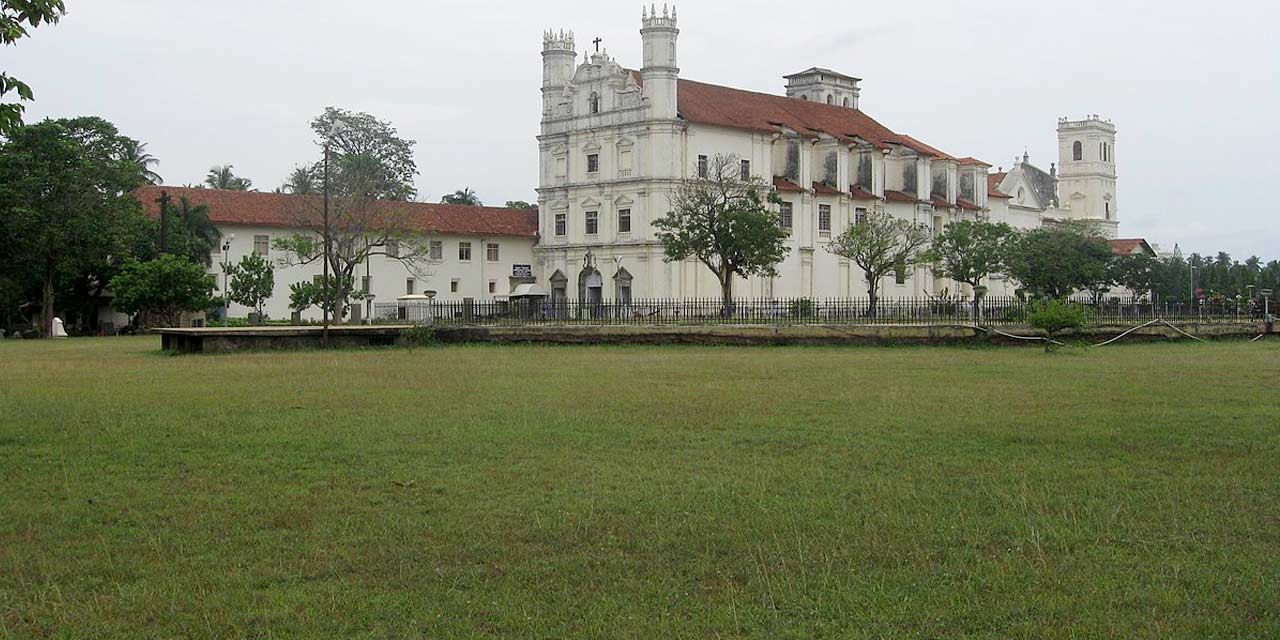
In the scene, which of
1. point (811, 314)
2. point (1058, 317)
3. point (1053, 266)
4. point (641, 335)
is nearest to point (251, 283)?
point (641, 335)

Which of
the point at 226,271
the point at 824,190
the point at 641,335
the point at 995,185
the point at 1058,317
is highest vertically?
the point at 995,185

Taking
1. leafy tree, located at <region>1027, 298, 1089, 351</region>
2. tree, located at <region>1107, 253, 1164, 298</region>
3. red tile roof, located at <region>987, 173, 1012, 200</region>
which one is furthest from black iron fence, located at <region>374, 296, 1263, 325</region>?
red tile roof, located at <region>987, 173, 1012, 200</region>

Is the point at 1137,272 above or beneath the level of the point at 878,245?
beneath

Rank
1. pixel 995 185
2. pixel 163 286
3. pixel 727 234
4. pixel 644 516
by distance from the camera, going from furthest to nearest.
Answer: pixel 995 185 < pixel 727 234 < pixel 163 286 < pixel 644 516

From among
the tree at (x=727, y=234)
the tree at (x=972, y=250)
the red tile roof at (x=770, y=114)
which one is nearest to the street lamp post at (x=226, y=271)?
the tree at (x=727, y=234)

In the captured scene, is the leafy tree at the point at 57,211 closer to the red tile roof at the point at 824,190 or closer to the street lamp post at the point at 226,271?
the street lamp post at the point at 226,271

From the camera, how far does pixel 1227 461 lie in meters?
10.2

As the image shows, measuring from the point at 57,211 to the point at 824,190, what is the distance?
1367 inches

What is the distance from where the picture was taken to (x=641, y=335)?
3338 cm

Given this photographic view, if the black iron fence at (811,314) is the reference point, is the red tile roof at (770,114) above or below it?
above

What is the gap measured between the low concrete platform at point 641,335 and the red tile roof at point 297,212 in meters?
23.8

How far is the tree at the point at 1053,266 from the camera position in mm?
58438

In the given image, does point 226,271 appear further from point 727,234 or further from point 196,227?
point 727,234

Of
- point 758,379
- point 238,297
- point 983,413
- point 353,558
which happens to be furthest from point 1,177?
point 353,558
